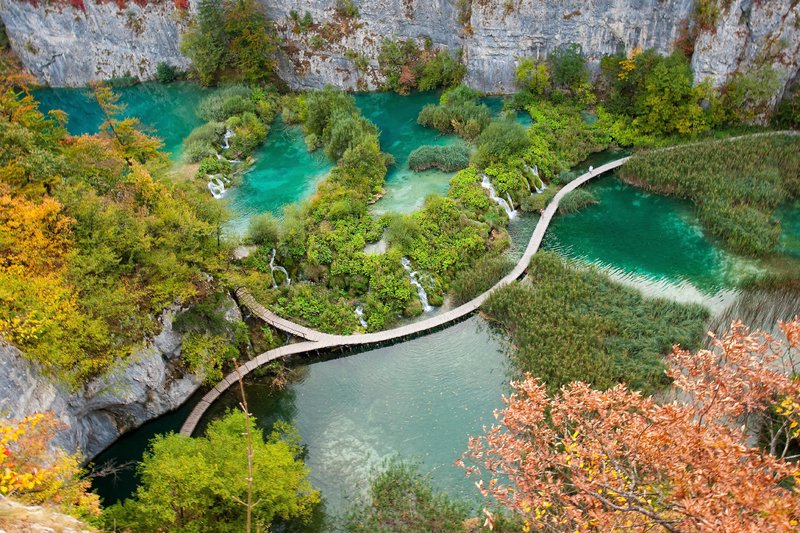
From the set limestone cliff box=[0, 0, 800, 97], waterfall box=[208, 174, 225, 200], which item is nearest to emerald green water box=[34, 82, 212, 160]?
limestone cliff box=[0, 0, 800, 97]

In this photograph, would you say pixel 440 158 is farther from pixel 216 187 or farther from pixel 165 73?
pixel 165 73

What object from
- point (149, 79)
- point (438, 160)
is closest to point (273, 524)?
point (438, 160)

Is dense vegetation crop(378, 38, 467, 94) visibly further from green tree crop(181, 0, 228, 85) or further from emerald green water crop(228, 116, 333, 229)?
green tree crop(181, 0, 228, 85)

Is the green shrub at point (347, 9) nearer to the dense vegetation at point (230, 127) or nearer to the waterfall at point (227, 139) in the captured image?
the dense vegetation at point (230, 127)

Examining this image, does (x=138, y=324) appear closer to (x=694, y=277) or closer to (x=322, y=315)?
(x=322, y=315)

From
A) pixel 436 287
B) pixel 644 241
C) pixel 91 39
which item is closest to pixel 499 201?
pixel 436 287

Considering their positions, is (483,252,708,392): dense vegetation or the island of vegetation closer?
the island of vegetation

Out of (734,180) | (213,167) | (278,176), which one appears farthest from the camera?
(278,176)

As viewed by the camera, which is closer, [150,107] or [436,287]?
[436,287]
